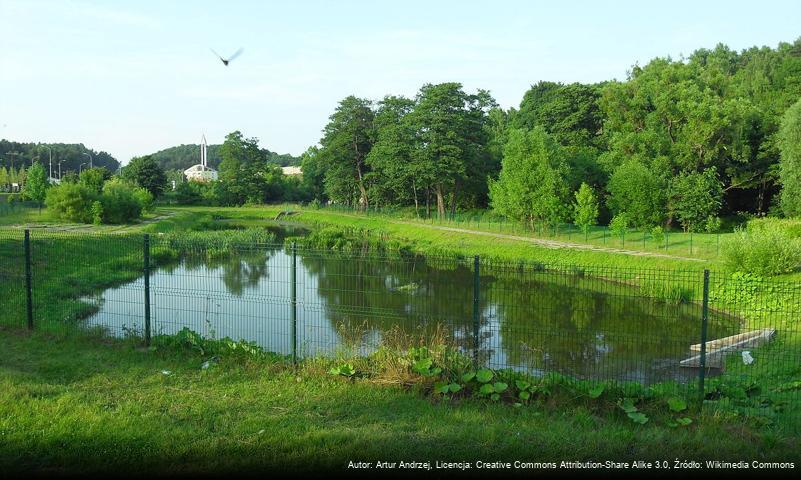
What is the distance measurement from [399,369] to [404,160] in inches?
1691

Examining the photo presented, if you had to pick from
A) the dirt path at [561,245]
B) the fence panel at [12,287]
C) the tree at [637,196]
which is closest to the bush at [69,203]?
the fence panel at [12,287]

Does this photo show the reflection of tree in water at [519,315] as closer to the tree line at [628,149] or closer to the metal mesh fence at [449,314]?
the metal mesh fence at [449,314]

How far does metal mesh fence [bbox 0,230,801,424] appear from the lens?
8648mm

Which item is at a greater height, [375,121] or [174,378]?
[375,121]

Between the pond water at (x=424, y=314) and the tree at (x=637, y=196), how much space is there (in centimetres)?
1927

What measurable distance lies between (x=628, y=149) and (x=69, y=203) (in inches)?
1579

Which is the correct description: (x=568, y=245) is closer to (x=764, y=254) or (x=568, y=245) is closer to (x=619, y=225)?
(x=619, y=225)

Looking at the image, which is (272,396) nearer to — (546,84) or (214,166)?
(546,84)

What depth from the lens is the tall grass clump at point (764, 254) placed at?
19078 millimetres

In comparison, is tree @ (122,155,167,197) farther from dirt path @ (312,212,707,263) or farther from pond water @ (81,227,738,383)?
pond water @ (81,227,738,383)

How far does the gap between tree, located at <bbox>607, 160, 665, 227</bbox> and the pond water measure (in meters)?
19.3

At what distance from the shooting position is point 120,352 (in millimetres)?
8711

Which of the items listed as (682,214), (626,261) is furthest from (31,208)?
(682,214)

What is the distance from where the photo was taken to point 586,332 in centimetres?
1241
